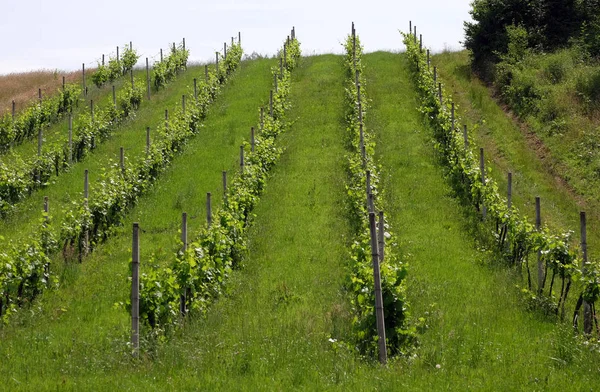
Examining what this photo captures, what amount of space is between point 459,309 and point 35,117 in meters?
23.7

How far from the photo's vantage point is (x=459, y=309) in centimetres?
1248

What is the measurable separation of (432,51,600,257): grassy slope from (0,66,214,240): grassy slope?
11.1 m

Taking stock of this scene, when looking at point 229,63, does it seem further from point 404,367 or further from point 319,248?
point 404,367

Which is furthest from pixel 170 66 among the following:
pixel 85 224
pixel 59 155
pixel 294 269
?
pixel 294 269

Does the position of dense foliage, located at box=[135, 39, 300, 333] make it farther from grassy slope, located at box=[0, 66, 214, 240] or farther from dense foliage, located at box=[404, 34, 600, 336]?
dense foliage, located at box=[404, 34, 600, 336]

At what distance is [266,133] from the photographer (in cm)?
2566

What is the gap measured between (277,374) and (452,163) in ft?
41.6

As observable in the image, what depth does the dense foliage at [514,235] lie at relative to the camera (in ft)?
39.9

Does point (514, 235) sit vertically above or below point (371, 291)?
above

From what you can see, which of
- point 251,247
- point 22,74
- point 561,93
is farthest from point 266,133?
point 22,74

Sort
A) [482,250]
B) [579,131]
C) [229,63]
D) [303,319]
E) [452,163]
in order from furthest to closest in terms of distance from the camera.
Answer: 1. [229,63]
2. [579,131]
3. [452,163]
4. [482,250]
5. [303,319]

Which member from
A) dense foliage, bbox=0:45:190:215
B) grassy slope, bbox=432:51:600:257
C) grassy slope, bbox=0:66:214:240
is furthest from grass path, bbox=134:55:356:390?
dense foliage, bbox=0:45:190:215

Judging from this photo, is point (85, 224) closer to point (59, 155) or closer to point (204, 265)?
point (204, 265)

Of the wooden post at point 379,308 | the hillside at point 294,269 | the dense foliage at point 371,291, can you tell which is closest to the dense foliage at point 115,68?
the hillside at point 294,269
